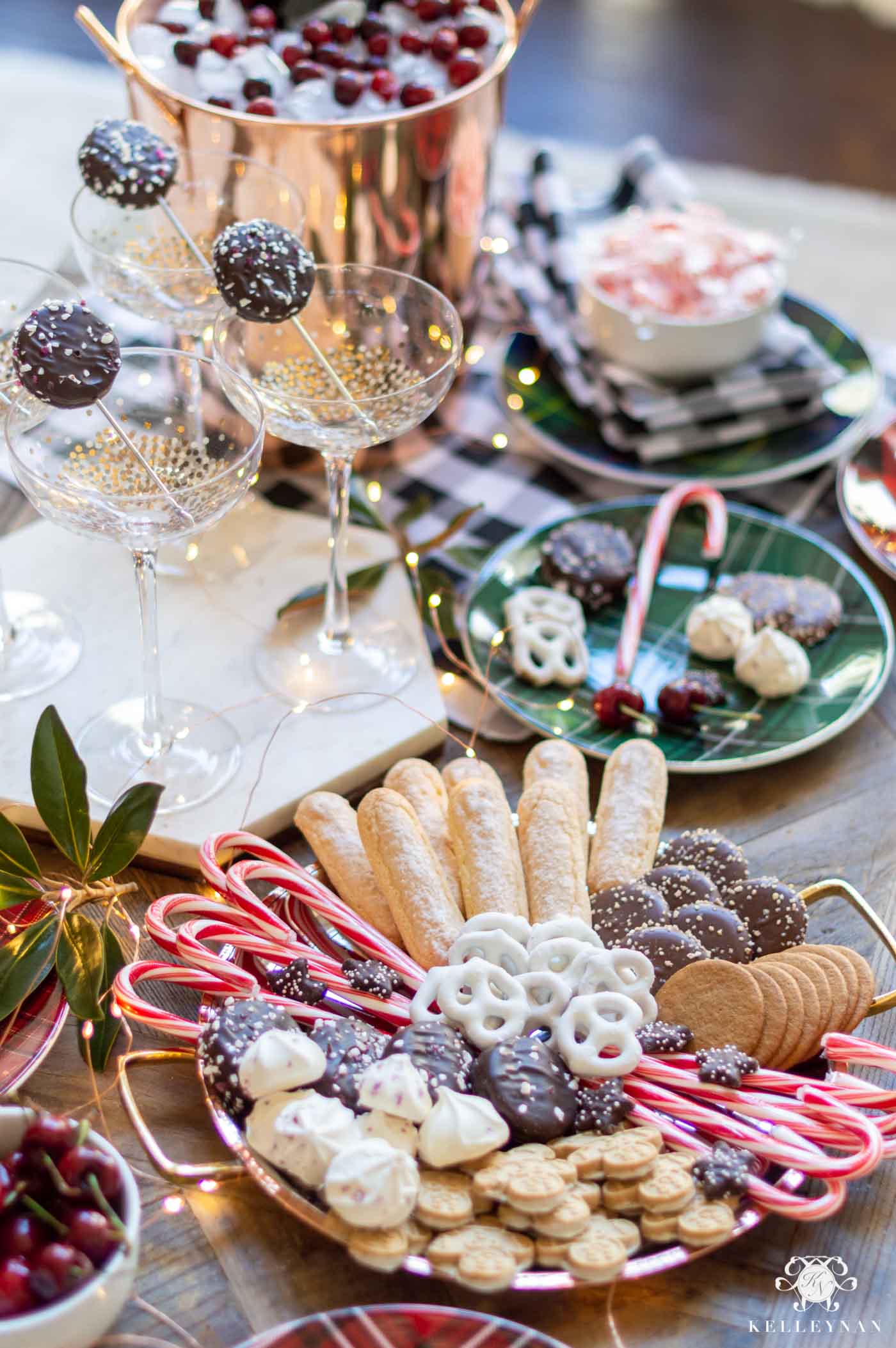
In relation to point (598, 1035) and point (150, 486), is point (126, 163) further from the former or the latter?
point (598, 1035)

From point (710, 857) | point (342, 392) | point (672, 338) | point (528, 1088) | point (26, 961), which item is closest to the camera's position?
point (528, 1088)

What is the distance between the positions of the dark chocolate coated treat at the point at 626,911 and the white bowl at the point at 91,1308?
38 centimetres

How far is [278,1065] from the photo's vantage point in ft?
2.84

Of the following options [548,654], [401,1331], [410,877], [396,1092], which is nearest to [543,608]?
[548,654]

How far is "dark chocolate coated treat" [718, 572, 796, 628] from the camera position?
1.35m

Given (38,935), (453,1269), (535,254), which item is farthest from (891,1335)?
(535,254)

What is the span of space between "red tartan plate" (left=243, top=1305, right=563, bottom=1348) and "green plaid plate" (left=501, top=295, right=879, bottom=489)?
3.13ft

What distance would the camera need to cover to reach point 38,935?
1005 mm

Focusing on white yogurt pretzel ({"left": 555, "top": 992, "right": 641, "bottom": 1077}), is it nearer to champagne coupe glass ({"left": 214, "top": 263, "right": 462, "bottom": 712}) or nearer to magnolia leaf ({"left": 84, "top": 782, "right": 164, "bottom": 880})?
magnolia leaf ({"left": 84, "top": 782, "right": 164, "bottom": 880})

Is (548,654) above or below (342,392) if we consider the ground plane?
below

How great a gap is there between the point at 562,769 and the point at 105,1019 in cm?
41

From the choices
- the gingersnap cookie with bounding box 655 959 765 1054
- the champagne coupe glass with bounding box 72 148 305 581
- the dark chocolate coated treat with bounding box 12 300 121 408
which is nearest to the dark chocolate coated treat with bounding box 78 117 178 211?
the champagne coupe glass with bounding box 72 148 305 581

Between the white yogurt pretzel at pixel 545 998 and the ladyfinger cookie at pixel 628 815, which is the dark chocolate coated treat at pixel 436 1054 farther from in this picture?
the ladyfinger cookie at pixel 628 815

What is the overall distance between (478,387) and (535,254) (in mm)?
208
